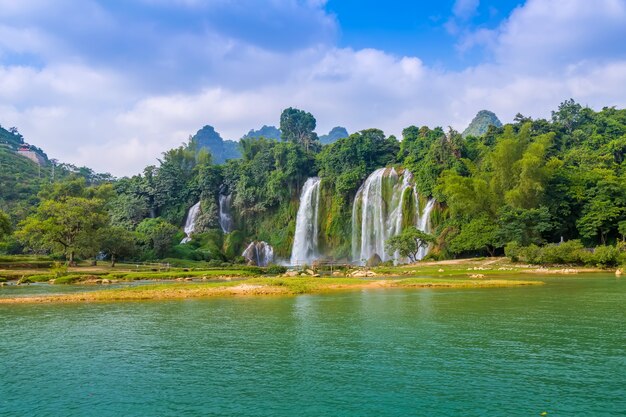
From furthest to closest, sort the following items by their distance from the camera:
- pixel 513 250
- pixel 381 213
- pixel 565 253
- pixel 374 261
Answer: pixel 381 213
pixel 374 261
pixel 513 250
pixel 565 253

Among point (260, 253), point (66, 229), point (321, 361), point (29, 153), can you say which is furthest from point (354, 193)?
point (29, 153)

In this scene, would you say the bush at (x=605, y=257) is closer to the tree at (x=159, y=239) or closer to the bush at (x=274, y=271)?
the bush at (x=274, y=271)

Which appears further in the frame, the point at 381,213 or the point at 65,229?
the point at 381,213

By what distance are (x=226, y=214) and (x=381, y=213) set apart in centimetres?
3424

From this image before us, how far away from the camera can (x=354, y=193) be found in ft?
271

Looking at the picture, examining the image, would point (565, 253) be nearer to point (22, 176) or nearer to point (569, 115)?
point (569, 115)

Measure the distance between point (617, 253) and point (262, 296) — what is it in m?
39.5

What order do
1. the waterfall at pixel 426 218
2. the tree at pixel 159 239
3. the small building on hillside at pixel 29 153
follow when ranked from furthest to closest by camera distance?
1. the small building on hillside at pixel 29 153
2. the tree at pixel 159 239
3. the waterfall at pixel 426 218

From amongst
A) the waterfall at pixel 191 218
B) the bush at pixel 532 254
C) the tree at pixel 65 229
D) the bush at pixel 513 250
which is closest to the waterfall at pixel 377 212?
the bush at pixel 513 250

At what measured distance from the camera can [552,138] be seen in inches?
3115

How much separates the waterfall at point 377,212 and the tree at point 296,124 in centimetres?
5603

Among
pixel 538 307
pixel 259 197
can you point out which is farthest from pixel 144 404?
pixel 259 197

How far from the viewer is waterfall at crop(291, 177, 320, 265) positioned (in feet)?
268

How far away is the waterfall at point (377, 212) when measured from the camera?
243 feet
